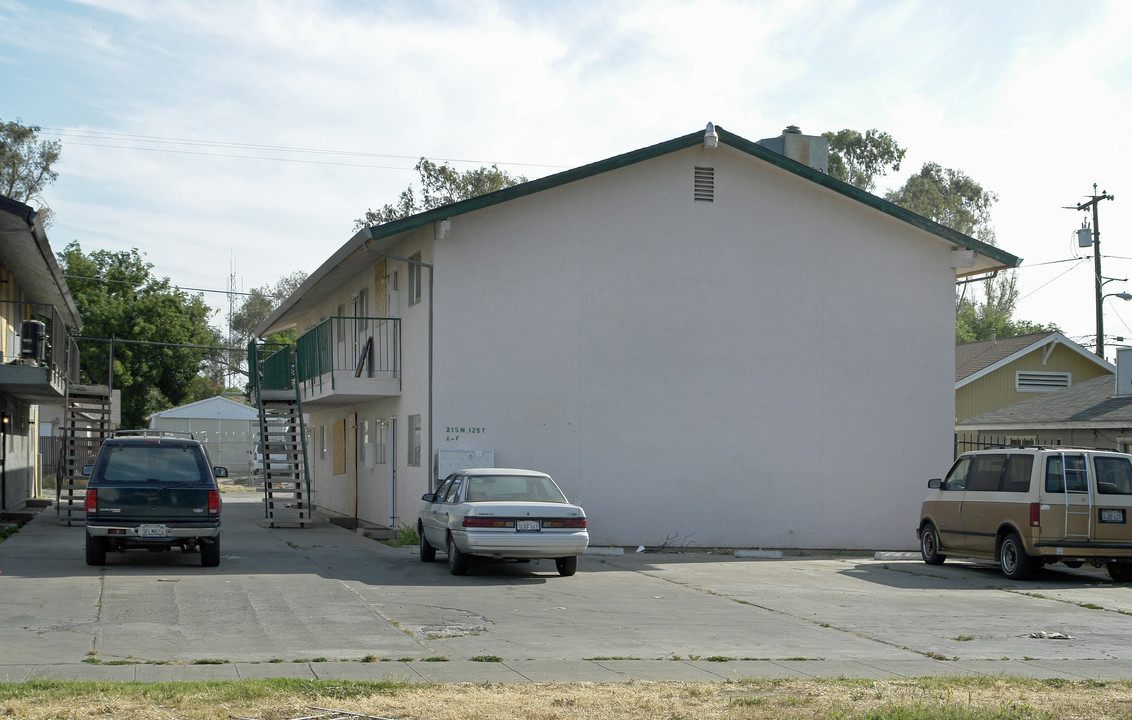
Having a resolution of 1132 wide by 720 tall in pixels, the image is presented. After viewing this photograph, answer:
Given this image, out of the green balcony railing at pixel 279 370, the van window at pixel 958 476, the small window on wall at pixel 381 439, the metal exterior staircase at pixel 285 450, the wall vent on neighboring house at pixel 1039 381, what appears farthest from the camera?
the wall vent on neighboring house at pixel 1039 381

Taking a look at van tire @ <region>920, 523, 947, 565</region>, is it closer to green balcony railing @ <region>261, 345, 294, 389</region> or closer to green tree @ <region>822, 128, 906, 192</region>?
green balcony railing @ <region>261, 345, 294, 389</region>

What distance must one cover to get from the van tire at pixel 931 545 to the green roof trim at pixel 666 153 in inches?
235

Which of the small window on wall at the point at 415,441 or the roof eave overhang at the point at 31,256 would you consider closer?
the roof eave overhang at the point at 31,256

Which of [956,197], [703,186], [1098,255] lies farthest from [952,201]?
[703,186]

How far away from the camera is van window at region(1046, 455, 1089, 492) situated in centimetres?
1595

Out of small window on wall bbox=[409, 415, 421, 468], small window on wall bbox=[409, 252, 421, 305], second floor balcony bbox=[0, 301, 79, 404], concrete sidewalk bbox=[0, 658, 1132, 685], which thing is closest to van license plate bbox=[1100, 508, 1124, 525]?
concrete sidewalk bbox=[0, 658, 1132, 685]

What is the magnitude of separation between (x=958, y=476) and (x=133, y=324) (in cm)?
4512

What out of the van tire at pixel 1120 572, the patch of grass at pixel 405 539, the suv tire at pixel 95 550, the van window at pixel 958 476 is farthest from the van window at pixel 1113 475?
the suv tire at pixel 95 550

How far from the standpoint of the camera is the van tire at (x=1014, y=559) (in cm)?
1611

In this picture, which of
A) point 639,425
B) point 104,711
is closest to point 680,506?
point 639,425

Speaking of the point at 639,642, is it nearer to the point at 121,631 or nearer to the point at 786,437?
the point at 121,631

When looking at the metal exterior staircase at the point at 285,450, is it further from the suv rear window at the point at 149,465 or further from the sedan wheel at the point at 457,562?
the sedan wheel at the point at 457,562

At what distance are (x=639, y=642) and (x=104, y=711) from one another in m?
4.93

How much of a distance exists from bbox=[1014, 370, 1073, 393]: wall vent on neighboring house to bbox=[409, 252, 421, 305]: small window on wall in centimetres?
2256
